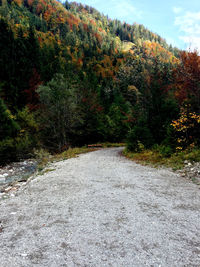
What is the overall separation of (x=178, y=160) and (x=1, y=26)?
36.4m

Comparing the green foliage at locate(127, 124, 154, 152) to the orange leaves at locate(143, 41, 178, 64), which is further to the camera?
the orange leaves at locate(143, 41, 178, 64)

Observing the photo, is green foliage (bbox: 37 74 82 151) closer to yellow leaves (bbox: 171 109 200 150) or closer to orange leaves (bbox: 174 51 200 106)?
orange leaves (bbox: 174 51 200 106)

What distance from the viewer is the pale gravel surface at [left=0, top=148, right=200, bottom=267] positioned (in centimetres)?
265

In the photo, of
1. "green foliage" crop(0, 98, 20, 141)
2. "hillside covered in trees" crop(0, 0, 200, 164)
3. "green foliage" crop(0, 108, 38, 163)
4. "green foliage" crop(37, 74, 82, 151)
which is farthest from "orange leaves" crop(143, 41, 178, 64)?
"green foliage" crop(0, 98, 20, 141)

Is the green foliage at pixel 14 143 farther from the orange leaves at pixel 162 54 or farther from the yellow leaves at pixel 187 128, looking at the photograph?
the orange leaves at pixel 162 54

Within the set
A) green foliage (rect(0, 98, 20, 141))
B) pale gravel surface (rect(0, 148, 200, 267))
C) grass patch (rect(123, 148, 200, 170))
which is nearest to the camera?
pale gravel surface (rect(0, 148, 200, 267))

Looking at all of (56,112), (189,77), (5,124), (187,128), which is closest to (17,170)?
(5,124)

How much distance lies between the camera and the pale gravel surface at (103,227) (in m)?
2.65

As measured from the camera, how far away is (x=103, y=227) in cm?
356

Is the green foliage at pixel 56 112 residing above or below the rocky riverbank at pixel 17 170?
above

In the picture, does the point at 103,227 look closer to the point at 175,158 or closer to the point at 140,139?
the point at 175,158

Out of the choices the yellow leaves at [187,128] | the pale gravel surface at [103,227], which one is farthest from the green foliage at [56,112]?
the pale gravel surface at [103,227]

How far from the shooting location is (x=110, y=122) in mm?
34188

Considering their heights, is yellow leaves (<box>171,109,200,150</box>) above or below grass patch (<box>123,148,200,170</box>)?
above
